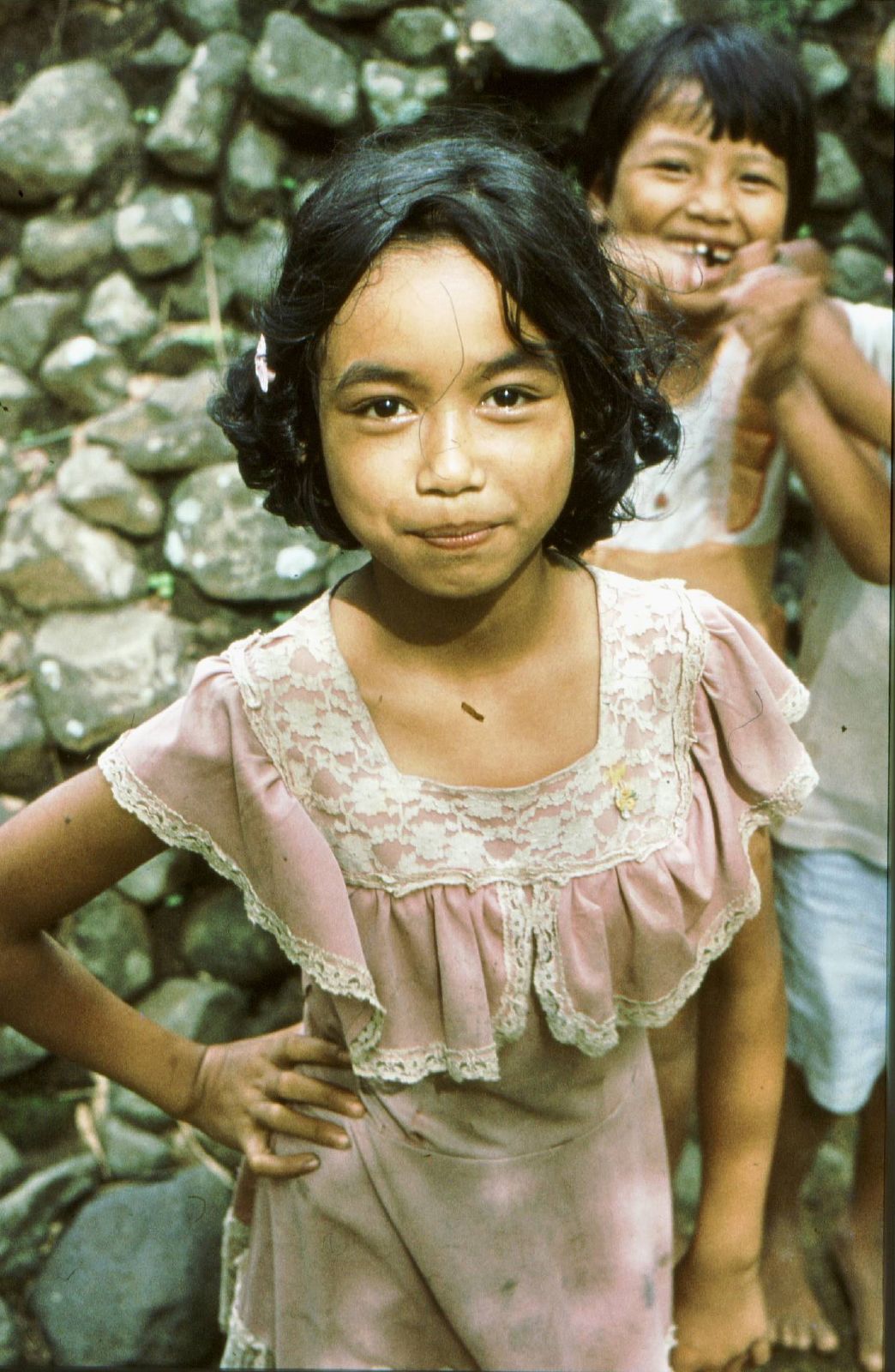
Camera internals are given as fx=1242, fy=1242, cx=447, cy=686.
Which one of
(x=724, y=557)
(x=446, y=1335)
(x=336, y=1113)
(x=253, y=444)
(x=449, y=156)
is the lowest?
(x=446, y=1335)

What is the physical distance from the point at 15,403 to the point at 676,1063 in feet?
2.32

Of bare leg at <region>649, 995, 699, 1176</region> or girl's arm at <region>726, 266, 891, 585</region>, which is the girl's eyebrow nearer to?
girl's arm at <region>726, 266, 891, 585</region>

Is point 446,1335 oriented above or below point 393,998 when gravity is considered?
below

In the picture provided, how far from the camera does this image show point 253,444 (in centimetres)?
77

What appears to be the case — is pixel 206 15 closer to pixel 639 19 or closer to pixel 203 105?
pixel 203 105

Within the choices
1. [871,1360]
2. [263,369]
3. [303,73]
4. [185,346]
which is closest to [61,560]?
[185,346]

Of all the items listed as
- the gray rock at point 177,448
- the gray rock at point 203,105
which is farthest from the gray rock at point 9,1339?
the gray rock at point 203,105

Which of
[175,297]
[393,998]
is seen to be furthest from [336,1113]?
[175,297]

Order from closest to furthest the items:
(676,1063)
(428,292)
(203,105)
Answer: (428,292), (203,105), (676,1063)

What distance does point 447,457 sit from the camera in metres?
0.63

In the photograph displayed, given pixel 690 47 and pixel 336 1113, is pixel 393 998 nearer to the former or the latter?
pixel 336 1113

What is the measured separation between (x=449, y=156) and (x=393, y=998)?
500mm

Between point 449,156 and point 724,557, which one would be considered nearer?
point 449,156

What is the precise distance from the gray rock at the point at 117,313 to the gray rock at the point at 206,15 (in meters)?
0.17
